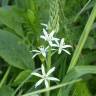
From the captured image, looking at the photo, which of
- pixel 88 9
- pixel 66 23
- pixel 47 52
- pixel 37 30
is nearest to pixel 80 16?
pixel 88 9

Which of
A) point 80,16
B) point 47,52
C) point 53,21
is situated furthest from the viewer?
point 80,16

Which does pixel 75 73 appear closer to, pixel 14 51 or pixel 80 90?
pixel 80 90

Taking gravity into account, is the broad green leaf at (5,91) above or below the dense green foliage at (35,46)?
below

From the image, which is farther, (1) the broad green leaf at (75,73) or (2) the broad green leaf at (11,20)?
(2) the broad green leaf at (11,20)

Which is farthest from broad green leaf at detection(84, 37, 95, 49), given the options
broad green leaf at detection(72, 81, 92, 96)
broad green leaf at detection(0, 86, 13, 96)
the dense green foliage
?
broad green leaf at detection(0, 86, 13, 96)

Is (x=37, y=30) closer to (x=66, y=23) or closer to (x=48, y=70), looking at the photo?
(x=66, y=23)

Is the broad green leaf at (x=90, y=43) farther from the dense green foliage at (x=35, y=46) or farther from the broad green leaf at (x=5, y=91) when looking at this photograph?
the broad green leaf at (x=5, y=91)

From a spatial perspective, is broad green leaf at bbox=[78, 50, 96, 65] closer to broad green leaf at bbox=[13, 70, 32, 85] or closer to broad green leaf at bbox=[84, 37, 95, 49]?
broad green leaf at bbox=[84, 37, 95, 49]

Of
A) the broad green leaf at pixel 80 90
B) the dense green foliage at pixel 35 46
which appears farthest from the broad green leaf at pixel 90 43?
the broad green leaf at pixel 80 90
